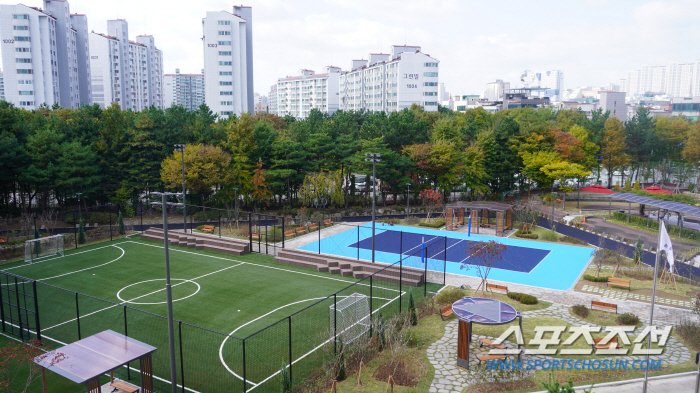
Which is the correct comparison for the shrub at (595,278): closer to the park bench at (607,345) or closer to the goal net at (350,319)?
the park bench at (607,345)

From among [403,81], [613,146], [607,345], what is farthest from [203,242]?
[403,81]

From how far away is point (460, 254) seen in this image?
27844mm

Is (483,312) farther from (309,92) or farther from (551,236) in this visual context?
(309,92)

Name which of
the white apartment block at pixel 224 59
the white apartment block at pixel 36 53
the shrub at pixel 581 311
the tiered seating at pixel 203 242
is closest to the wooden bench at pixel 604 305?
the shrub at pixel 581 311

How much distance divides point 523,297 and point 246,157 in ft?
84.4

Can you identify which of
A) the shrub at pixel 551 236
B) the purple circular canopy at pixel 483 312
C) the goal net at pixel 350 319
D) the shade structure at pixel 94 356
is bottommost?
the shrub at pixel 551 236

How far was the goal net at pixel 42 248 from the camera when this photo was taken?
84.9ft

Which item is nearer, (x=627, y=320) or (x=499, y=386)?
(x=499, y=386)

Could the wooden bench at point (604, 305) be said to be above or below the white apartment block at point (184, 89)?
below

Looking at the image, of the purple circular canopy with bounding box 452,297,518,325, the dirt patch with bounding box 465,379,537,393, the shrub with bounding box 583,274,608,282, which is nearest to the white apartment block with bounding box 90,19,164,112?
the shrub with bounding box 583,274,608,282

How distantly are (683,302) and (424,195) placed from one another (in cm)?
2254

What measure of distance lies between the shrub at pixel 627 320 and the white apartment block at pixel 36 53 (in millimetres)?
83913

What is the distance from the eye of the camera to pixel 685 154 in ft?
173

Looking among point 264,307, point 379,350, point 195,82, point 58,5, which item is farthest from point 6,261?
point 195,82
